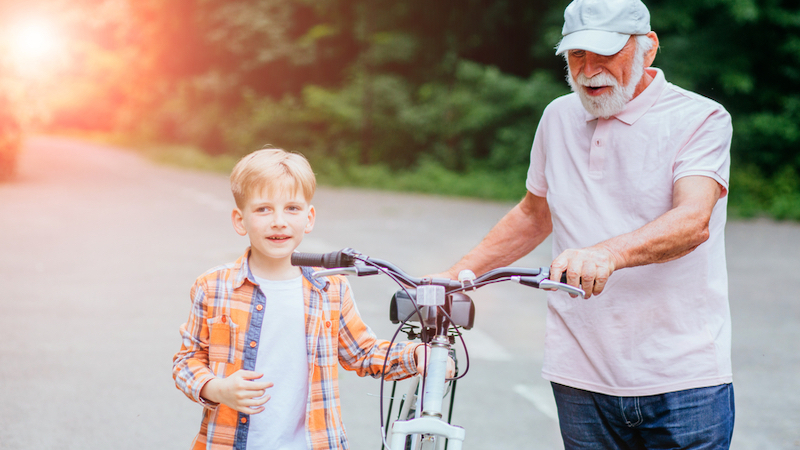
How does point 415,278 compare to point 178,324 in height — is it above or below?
below

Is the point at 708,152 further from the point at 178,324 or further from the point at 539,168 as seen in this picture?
the point at 178,324

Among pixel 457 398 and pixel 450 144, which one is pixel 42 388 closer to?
pixel 457 398

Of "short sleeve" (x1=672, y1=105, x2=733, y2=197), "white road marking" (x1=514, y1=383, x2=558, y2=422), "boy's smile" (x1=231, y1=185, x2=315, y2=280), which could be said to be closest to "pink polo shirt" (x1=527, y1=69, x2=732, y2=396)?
"short sleeve" (x1=672, y1=105, x2=733, y2=197)

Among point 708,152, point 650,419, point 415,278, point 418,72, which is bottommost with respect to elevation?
point 650,419

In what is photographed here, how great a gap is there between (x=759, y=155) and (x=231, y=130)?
23420 millimetres

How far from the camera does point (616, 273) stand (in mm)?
2547

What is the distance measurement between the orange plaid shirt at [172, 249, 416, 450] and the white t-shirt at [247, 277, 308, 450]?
0.02 metres

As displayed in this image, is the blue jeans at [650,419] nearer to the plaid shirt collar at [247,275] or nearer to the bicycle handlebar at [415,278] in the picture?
the bicycle handlebar at [415,278]

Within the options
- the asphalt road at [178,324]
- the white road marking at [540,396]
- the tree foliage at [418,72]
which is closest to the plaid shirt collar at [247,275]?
the asphalt road at [178,324]

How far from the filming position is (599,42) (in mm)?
2463

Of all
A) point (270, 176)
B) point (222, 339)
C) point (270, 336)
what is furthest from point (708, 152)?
point (222, 339)

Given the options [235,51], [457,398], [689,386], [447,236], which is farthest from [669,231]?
[235,51]

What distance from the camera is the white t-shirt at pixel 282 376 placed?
245 cm

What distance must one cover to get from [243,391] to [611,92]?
1313mm
